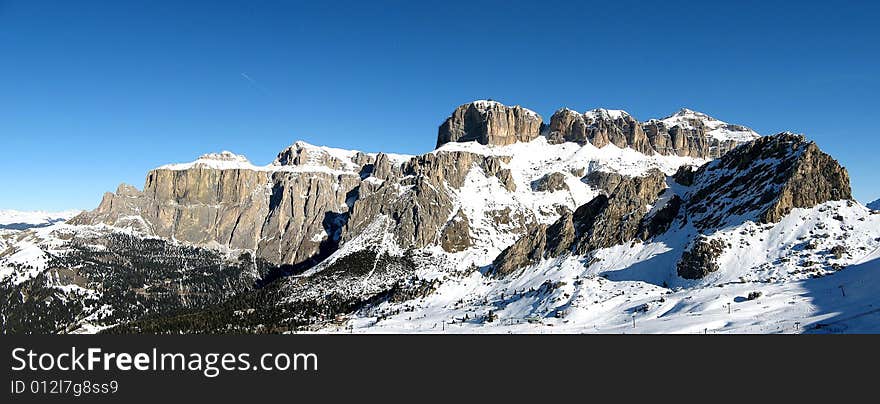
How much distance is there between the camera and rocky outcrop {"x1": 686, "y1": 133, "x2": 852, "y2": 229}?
509ft

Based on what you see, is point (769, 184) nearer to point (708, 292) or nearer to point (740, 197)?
point (740, 197)

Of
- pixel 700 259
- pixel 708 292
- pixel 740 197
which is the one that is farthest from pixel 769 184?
pixel 708 292

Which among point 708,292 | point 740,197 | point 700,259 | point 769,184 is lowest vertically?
point 708,292

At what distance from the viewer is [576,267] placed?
186 meters

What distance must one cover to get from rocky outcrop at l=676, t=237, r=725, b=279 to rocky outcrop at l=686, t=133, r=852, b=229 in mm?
13141

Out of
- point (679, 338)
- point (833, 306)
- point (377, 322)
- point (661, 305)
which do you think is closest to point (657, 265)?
point (661, 305)

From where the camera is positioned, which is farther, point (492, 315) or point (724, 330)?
point (492, 315)

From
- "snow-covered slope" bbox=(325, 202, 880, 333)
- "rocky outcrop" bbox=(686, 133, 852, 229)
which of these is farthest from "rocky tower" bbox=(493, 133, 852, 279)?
"snow-covered slope" bbox=(325, 202, 880, 333)

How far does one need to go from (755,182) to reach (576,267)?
6520 centimetres

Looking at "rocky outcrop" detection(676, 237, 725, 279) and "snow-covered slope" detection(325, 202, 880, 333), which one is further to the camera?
"rocky outcrop" detection(676, 237, 725, 279)

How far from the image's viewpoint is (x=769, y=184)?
165625 mm

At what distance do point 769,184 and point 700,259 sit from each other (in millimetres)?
40229

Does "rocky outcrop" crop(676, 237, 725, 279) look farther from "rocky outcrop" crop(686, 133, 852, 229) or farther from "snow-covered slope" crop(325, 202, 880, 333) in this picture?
"rocky outcrop" crop(686, 133, 852, 229)

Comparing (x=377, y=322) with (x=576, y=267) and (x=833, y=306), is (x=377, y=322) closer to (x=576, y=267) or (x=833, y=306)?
(x=576, y=267)
